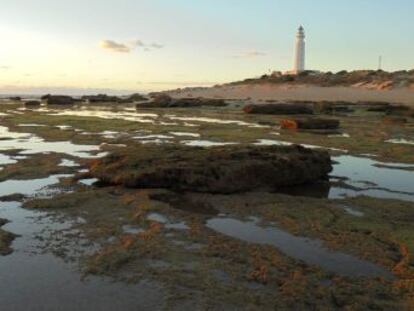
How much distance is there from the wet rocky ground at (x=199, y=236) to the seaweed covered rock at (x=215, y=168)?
40mm

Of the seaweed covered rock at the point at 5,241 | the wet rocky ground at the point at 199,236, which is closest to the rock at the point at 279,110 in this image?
the wet rocky ground at the point at 199,236

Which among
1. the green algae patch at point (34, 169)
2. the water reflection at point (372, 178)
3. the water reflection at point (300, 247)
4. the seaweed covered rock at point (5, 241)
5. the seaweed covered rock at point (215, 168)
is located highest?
the seaweed covered rock at point (215, 168)

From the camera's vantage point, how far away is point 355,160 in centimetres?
1576

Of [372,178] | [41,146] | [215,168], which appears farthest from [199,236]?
[41,146]

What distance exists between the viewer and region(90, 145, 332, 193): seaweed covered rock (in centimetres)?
1109

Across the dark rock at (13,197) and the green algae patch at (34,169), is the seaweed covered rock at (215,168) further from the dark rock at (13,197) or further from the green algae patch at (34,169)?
the dark rock at (13,197)

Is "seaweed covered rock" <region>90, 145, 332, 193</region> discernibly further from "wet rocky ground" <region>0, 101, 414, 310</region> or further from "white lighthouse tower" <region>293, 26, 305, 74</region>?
"white lighthouse tower" <region>293, 26, 305, 74</region>

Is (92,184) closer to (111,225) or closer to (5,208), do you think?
(5,208)

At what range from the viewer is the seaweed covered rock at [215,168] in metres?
11.1

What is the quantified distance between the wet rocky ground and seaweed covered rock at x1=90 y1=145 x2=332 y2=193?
40 mm

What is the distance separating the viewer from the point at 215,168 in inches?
439

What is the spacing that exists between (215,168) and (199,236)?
325 centimetres

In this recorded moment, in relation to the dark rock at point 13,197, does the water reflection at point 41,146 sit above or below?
below

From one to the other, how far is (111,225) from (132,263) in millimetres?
1715
